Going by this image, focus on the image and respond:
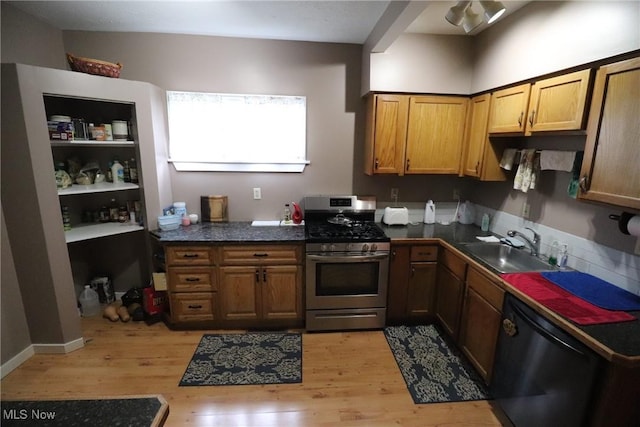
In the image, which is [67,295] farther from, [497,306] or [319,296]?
[497,306]

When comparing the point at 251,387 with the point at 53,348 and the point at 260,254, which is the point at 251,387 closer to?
the point at 260,254

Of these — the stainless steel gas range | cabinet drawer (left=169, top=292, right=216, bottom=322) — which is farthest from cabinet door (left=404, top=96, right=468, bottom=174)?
cabinet drawer (left=169, top=292, right=216, bottom=322)

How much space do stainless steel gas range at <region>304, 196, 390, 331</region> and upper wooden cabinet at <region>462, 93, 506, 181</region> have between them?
1.01m

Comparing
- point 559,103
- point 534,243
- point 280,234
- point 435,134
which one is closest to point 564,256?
point 534,243

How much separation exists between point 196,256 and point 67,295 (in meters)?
0.98

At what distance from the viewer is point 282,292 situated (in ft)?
8.71

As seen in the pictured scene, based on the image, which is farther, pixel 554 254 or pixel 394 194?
pixel 394 194

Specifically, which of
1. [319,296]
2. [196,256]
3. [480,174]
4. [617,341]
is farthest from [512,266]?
[196,256]

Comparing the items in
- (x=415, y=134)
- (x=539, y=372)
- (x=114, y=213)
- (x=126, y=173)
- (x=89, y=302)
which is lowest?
(x=89, y=302)

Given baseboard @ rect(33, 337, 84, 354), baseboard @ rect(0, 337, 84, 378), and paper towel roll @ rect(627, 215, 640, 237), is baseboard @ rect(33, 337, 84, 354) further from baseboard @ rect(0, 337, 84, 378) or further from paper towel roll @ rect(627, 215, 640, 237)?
paper towel roll @ rect(627, 215, 640, 237)

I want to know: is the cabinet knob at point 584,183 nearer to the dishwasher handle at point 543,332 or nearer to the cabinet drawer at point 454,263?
the dishwasher handle at point 543,332
